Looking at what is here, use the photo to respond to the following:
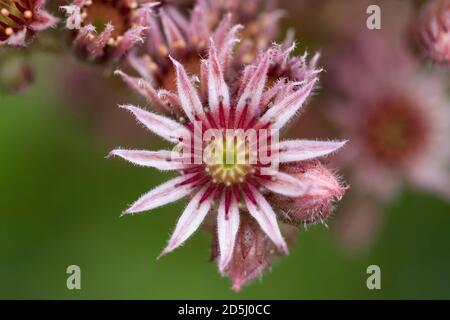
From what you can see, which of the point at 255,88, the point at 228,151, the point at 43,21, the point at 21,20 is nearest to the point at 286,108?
the point at 255,88

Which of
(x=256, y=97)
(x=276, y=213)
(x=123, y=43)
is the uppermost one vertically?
(x=123, y=43)

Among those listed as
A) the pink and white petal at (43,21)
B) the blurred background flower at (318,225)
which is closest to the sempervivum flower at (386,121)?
the blurred background flower at (318,225)

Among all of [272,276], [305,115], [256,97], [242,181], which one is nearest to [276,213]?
[242,181]

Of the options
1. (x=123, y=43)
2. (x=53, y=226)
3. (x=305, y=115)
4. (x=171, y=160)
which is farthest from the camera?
(x=53, y=226)

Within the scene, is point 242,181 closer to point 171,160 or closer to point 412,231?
point 171,160

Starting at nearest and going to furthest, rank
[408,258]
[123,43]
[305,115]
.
→ [123,43] < [305,115] < [408,258]

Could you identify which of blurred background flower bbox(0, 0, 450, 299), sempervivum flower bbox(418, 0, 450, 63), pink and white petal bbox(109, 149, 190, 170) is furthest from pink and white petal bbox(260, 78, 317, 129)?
blurred background flower bbox(0, 0, 450, 299)

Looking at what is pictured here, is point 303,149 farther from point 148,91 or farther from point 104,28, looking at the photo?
point 104,28
